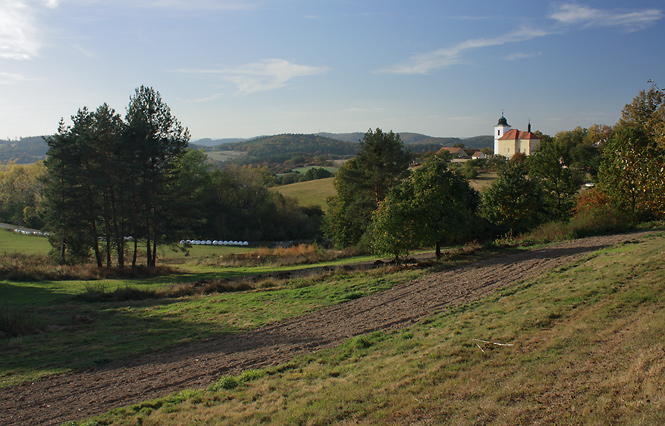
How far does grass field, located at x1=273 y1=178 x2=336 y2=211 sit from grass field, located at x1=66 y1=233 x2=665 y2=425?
66.6m

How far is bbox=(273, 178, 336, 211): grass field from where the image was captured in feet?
267

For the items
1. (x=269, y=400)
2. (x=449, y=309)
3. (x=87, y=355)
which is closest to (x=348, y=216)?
(x=449, y=309)

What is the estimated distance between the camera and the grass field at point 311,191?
81.3 meters

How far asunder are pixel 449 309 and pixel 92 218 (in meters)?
29.4

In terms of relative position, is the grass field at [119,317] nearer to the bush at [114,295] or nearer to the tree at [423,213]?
the bush at [114,295]

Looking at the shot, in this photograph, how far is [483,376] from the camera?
24.4ft

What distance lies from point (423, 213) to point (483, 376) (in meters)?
16.1

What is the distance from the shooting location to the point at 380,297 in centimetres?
1697

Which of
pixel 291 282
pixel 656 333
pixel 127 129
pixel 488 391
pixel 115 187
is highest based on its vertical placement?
pixel 127 129

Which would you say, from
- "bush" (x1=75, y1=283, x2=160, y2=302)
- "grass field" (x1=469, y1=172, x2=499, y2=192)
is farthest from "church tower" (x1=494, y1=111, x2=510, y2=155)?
"bush" (x1=75, y1=283, x2=160, y2=302)

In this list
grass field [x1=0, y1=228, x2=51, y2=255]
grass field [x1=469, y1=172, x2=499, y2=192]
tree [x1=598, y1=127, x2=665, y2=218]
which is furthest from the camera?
grass field [x1=469, y1=172, x2=499, y2=192]

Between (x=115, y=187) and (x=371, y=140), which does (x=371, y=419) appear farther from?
(x=371, y=140)

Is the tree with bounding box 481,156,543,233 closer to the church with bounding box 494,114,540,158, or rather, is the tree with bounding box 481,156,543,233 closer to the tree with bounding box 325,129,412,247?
the tree with bounding box 325,129,412,247

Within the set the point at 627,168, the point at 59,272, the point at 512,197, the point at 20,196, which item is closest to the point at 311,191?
the point at 20,196
